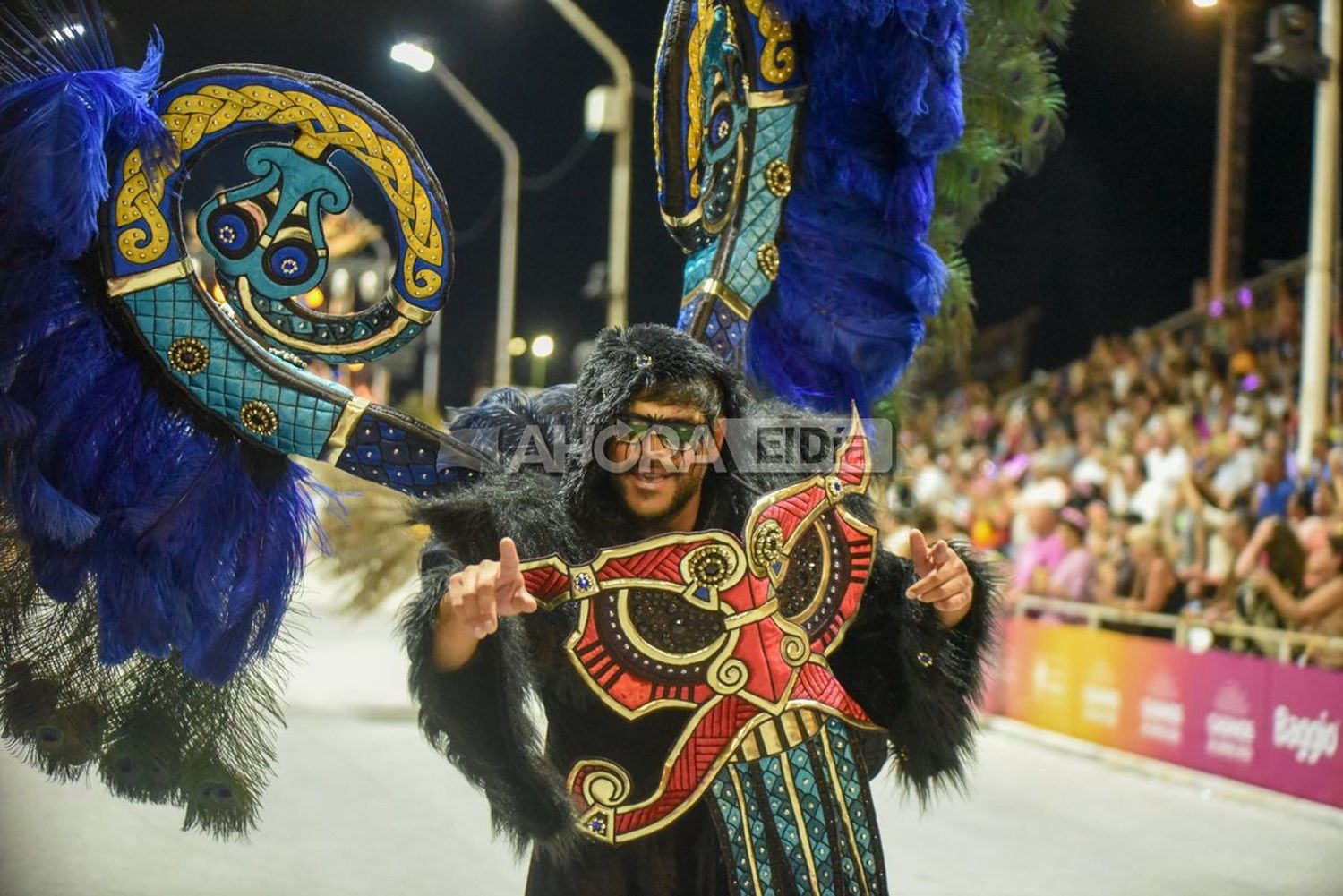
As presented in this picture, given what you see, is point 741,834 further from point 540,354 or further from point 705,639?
point 540,354

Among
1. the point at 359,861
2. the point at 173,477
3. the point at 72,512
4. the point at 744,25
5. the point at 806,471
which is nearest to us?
the point at 72,512

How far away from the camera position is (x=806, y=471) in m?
2.31

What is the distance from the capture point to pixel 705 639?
2145 mm

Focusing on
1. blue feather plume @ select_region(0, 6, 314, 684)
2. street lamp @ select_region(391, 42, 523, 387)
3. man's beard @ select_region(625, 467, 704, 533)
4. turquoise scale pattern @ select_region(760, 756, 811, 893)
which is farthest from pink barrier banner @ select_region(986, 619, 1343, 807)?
blue feather plume @ select_region(0, 6, 314, 684)

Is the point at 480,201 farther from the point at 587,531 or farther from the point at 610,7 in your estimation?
the point at 587,531

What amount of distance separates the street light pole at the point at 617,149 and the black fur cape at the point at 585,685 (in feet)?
3.66

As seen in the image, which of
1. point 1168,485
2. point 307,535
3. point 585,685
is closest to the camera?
point 585,685

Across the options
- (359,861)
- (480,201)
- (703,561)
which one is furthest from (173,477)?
(359,861)

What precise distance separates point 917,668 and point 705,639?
38 centimetres

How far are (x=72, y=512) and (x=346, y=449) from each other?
43cm

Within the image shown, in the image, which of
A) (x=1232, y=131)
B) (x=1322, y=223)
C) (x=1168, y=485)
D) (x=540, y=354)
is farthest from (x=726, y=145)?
(x=1322, y=223)

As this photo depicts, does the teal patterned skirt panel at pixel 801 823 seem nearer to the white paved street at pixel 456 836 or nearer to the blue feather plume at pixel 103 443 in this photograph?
the blue feather plume at pixel 103 443

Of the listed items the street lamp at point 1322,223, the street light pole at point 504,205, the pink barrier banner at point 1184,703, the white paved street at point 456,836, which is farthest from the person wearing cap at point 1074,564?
the street light pole at point 504,205

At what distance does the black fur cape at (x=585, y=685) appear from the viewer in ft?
6.62
